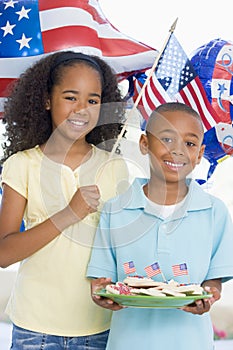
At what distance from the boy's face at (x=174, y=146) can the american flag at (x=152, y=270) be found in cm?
16

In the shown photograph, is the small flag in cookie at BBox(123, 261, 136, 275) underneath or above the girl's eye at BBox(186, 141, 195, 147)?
underneath

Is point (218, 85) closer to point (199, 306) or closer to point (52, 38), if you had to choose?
point (52, 38)

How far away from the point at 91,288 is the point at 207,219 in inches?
9.4

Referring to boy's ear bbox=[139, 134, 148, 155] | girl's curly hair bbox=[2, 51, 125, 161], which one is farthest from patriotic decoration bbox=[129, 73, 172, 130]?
boy's ear bbox=[139, 134, 148, 155]

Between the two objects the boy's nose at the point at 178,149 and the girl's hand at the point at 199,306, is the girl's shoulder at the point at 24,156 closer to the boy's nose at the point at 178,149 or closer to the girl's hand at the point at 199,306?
the boy's nose at the point at 178,149

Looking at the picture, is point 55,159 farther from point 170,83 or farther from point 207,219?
point 170,83

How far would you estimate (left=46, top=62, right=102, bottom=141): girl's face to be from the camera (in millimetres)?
1146

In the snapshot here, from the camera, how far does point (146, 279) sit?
1.01 metres

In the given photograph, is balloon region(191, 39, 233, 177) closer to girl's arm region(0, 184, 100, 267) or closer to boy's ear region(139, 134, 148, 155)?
boy's ear region(139, 134, 148, 155)

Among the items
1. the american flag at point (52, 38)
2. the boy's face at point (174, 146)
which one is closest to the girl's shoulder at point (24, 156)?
the boy's face at point (174, 146)

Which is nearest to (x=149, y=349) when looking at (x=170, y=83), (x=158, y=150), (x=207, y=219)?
(x=207, y=219)

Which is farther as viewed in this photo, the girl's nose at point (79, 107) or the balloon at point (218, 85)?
the balloon at point (218, 85)

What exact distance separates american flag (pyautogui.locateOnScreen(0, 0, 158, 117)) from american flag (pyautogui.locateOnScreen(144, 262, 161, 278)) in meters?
→ 0.82

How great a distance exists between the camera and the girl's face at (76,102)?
A: 115cm
